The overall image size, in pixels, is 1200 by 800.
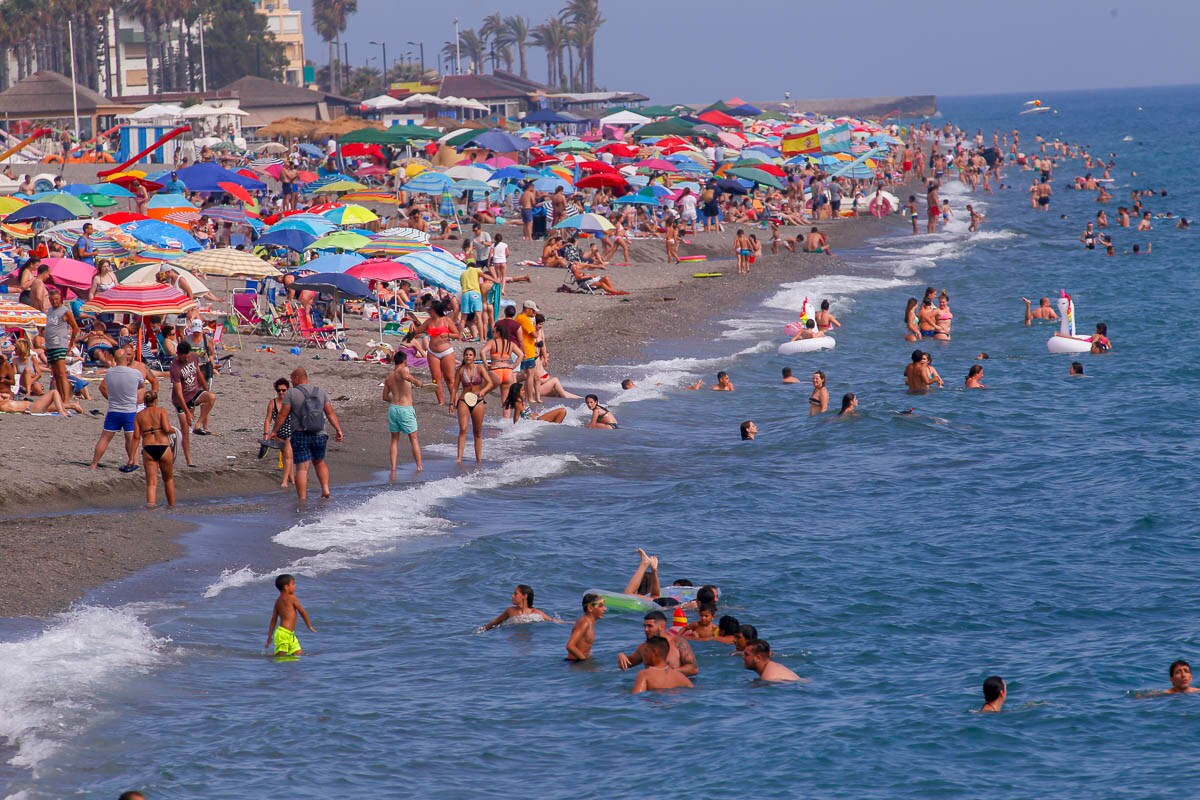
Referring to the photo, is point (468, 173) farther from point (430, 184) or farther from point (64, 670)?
point (64, 670)

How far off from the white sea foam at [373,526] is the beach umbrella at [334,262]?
6229 mm

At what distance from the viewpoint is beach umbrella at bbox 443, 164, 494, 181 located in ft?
119

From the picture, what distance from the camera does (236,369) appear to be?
2008 centimetres

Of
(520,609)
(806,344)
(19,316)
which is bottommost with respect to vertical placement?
(520,609)

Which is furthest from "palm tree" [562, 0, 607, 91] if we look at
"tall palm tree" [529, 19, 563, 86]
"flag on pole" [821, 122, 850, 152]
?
"flag on pole" [821, 122, 850, 152]

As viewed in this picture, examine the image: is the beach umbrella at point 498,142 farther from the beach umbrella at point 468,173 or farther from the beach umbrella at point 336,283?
the beach umbrella at point 336,283

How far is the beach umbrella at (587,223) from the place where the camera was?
32.4m

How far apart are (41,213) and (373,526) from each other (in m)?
14.7

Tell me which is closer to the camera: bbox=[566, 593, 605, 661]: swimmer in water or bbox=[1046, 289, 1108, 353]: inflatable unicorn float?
bbox=[566, 593, 605, 661]: swimmer in water

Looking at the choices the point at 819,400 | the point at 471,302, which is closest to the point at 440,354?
the point at 471,302

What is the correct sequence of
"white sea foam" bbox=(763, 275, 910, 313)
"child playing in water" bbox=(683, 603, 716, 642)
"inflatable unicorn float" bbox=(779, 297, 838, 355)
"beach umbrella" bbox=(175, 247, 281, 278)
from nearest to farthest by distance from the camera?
"child playing in water" bbox=(683, 603, 716, 642) → "beach umbrella" bbox=(175, 247, 281, 278) → "inflatable unicorn float" bbox=(779, 297, 838, 355) → "white sea foam" bbox=(763, 275, 910, 313)

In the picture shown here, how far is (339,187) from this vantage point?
34656 mm

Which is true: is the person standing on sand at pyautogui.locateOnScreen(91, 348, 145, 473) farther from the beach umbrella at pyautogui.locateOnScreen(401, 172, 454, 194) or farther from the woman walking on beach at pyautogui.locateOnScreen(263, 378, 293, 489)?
the beach umbrella at pyautogui.locateOnScreen(401, 172, 454, 194)

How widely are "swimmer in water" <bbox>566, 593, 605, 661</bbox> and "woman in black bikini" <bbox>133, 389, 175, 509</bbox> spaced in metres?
5.07
